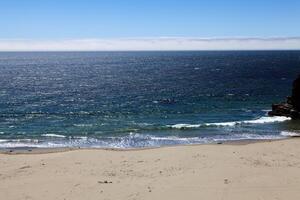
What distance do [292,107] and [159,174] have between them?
31.2 m

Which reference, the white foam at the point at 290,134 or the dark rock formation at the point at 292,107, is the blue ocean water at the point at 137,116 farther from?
the dark rock formation at the point at 292,107

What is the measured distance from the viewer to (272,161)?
30.6 meters

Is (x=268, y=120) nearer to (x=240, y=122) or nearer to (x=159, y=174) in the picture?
(x=240, y=122)

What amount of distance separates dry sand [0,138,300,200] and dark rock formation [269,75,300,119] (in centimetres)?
1654

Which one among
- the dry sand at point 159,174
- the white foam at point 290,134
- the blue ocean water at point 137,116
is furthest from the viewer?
the white foam at point 290,134

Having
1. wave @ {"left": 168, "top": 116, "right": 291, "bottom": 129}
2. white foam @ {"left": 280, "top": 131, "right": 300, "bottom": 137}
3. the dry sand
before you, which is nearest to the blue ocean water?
wave @ {"left": 168, "top": 116, "right": 291, "bottom": 129}

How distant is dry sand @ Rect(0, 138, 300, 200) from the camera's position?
2323 centimetres

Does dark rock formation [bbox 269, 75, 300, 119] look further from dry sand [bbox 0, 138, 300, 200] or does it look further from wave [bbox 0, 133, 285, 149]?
dry sand [bbox 0, 138, 300, 200]

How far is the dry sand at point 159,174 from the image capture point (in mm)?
23234

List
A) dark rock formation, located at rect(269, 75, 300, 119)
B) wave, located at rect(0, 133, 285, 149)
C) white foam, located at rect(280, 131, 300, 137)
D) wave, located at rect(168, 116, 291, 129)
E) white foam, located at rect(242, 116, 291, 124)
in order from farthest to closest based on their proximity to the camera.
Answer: dark rock formation, located at rect(269, 75, 300, 119) → white foam, located at rect(242, 116, 291, 124) → wave, located at rect(168, 116, 291, 129) → white foam, located at rect(280, 131, 300, 137) → wave, located at rect(0, 133, 285, 149)

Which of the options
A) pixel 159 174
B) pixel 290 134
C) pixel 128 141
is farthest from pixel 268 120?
pixel 159 174

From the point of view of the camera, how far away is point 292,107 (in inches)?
2105

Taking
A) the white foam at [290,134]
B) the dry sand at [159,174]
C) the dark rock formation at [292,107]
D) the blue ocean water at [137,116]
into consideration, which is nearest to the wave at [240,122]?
the blue ocean water at [137,116]

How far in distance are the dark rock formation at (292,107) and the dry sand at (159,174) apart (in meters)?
16.5
